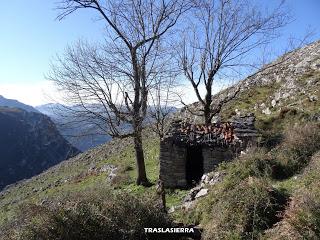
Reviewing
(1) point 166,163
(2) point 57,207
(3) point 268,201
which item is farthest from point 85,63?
(3) point 268,201

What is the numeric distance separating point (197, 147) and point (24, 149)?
154 m

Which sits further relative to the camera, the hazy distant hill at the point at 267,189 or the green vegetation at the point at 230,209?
the green vegetation at the point at 230,209

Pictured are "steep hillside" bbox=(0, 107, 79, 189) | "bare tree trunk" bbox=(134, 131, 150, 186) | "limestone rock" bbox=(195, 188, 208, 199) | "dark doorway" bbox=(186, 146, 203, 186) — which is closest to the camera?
"limestone rock" bbox=(195, 188, 208, 199)

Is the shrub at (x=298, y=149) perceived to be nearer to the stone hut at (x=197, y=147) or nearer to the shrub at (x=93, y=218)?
the stone hut at (x=197, y=147)

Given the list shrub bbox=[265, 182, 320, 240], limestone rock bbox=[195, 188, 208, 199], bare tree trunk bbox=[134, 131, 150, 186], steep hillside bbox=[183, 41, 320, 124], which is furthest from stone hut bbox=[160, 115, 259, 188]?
shrub bbox=[265, 182, 320, 240]

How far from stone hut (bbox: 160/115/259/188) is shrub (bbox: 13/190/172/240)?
6.17m

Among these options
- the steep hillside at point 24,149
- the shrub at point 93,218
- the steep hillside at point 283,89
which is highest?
the steep hillside at point 283,89

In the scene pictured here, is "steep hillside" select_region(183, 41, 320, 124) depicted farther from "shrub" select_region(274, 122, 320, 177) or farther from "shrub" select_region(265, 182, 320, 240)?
"shrub" select_region(265, 182, 320, 240)

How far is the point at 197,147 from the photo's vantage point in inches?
739

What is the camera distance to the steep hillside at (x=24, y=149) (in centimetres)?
15175

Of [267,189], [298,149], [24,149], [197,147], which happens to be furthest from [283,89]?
[24,149]

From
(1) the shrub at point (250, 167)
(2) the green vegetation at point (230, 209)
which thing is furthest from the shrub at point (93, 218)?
(1) the shrub at point (250, 167)

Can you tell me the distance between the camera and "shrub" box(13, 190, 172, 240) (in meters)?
9.73

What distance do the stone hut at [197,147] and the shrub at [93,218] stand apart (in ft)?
20.2
